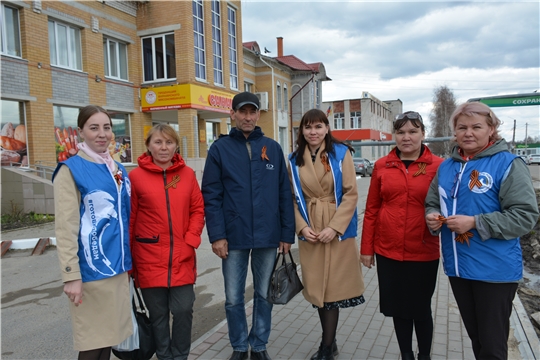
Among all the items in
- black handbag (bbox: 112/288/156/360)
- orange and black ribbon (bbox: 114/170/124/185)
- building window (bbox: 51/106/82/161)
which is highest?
building window (bbox: 51/106/82/161)

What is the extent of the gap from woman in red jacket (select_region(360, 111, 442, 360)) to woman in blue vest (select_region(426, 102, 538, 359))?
10.1 inches

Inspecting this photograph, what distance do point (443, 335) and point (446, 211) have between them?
1.80m

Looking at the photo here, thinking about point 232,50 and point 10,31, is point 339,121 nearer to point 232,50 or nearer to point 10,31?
point 232,50

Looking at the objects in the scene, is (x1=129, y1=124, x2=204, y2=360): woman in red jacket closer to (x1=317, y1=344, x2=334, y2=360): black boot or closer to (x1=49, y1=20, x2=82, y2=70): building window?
(x1=317, y1=344, x2=334, y2=360): black boot

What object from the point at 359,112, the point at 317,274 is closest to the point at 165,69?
the point at 317,274

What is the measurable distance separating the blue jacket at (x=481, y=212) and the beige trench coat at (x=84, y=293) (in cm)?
224

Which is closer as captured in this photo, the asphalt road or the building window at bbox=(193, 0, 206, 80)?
the asphalt road

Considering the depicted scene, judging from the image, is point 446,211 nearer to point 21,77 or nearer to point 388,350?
point 388,350

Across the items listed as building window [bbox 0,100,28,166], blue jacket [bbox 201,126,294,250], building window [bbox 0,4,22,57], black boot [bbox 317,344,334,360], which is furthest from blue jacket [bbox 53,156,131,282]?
building window [bbox 0,4,22,57]

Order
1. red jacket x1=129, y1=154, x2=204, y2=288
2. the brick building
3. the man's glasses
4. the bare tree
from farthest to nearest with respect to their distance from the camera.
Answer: the brick building < the bare tree < the man's glasses < red jacket x1=129, y1=154, x2=204, y2=288

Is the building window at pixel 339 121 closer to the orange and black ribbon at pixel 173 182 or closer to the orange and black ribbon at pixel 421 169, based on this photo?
the orange and black ribbon at pixel 421 169

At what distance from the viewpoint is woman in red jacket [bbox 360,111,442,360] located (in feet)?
9.25

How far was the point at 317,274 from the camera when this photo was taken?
3.15 metres

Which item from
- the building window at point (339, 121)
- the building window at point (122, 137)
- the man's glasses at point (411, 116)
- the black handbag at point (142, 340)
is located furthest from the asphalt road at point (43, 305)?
the building window at point (339, 121)
